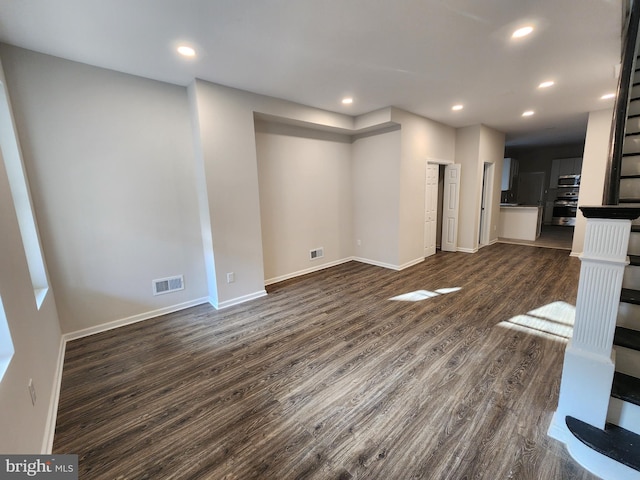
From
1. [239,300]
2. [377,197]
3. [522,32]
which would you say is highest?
[522,32]

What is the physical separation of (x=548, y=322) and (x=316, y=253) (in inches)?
132

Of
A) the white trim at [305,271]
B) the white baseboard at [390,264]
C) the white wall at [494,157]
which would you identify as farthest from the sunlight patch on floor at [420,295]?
the white wall at [494,157]

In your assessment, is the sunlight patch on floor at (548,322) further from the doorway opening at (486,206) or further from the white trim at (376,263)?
the doorway opening at (486,206)

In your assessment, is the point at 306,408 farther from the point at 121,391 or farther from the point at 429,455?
the point at 121,391

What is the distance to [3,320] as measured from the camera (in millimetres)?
1280

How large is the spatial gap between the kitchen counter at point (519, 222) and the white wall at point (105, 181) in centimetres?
751

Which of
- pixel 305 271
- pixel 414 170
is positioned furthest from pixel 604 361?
pixel 414 170

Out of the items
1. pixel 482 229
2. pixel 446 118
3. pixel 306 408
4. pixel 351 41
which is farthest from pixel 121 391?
pixel 482 229

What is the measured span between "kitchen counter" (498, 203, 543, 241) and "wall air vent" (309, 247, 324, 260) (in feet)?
17.4

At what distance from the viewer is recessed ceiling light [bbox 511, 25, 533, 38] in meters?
2.23

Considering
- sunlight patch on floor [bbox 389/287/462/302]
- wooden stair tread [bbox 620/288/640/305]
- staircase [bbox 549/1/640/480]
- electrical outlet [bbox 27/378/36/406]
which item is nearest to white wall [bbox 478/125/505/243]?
sunlight patch on floor [bbox 389/287/462/302]

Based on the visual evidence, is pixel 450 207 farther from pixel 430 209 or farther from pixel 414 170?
pixel 414 170

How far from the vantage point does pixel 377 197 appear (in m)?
4.99

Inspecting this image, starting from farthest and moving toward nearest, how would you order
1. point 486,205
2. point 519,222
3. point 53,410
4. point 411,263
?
1. point 519,222
2. point 486,205
3. point 411,263
4. point 53,410
